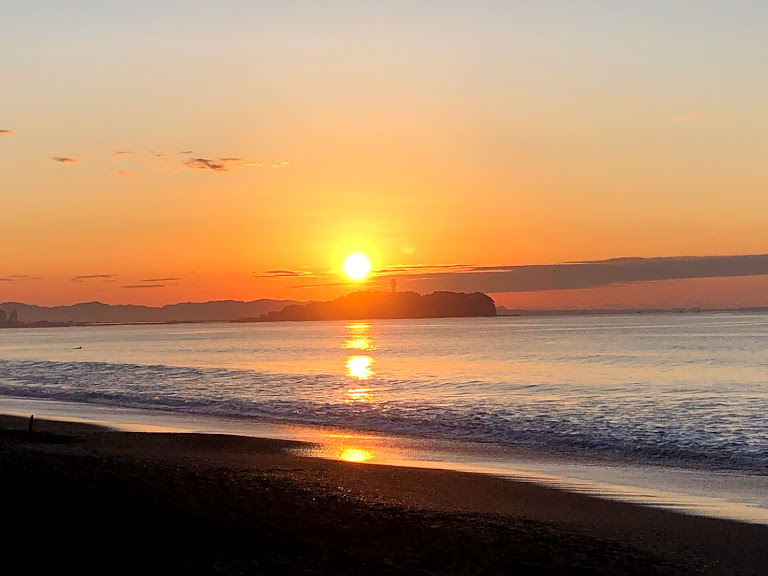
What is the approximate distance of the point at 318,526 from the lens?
1023 cm

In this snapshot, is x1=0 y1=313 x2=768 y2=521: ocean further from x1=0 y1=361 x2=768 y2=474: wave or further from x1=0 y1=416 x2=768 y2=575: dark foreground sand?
x1=0 y1=416 x2=768 y2=575: dark foreground sand

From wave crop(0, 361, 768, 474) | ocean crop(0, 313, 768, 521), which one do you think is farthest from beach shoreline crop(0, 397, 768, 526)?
wave crop(0, 361, 768, 474)

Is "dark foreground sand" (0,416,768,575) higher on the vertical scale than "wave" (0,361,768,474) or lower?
higher

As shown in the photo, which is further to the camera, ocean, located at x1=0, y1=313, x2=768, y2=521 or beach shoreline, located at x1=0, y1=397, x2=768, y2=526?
ocean, located at x1=0, y1=313, x2=768, y2=521

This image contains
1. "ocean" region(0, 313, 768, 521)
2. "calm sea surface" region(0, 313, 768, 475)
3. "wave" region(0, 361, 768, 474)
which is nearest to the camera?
"ocean" region(0, 313, 768, 521)

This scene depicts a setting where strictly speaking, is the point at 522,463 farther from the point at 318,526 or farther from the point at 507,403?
the point at 507,403

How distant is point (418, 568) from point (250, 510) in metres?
3.05

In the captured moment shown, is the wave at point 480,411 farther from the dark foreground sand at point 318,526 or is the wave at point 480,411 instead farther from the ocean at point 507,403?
the dark foreground sand at point 318,526

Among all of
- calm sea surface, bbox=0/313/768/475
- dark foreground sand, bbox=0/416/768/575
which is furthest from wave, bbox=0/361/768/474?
dark foreground sand, bbox=0/416/768/575

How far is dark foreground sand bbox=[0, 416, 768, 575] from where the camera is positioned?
27.5ft

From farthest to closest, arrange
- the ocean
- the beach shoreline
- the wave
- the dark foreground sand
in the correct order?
the wave, the ocean, the beach shoreline, the dark foreground sand

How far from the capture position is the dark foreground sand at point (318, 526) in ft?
27.5

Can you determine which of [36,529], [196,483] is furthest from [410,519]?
[36,529]

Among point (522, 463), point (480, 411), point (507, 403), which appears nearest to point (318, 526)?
point (522, 463)
